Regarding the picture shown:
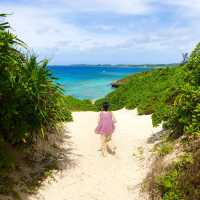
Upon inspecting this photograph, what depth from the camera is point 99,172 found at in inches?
425

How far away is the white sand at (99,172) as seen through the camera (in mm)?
9383

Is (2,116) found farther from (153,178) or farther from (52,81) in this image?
(153,178)

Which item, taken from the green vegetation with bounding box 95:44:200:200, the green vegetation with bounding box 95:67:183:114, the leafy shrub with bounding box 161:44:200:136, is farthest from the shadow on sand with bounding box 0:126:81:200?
the green vegetation with bounding box 95:67:183:114

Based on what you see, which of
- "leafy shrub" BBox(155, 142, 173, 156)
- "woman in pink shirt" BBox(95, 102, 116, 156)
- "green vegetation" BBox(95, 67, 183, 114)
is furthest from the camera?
"green vegetation" BBox(95, 67, 183, 114)

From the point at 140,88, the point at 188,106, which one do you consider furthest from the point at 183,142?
the point at 140,88

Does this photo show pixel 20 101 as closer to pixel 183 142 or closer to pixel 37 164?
pixel 37 164

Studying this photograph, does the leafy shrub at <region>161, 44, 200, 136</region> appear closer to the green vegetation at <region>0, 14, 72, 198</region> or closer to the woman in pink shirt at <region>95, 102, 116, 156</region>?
the woman in pink shirt at <region>95, 102, 116, 156</region>

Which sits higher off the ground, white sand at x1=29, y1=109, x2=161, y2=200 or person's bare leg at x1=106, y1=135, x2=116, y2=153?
person's bare leg at x1=106, y1=135, x2=116, y2=153

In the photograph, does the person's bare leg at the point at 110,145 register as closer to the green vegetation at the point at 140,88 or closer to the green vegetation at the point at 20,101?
the green vegetation at the point at 20,101

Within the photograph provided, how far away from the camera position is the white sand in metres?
9.38

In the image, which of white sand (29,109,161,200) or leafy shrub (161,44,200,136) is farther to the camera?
leafy shrub (161,44,200,136)

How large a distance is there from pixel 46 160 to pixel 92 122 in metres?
6.43

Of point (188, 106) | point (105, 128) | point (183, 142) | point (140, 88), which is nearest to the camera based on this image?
point (183, 142)

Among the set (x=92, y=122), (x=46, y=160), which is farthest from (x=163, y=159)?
(x=92, y=122)
